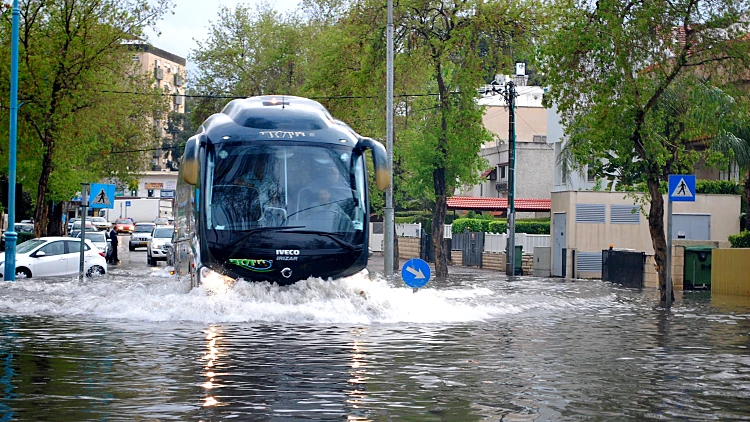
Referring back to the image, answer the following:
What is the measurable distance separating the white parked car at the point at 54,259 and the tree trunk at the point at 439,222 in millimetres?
12473

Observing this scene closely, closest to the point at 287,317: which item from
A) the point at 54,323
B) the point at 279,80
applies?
the point at 54,323

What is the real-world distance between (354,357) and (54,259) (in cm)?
2306

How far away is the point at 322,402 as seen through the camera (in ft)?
31.7

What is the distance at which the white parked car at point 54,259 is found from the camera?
110 ft

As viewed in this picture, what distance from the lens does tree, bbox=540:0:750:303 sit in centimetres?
2658

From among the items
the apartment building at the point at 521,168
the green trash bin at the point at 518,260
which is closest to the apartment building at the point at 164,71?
the apartment building at the point at 521,168

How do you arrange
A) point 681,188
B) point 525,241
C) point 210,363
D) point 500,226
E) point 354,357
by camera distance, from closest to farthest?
point 210,363, point 354,357, point 681,188, point 525,241, point 500,226

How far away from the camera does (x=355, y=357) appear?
13.4 metres

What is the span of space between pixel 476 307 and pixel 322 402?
45.8ft

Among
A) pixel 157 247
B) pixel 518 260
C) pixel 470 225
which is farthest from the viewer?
pixel 470 225

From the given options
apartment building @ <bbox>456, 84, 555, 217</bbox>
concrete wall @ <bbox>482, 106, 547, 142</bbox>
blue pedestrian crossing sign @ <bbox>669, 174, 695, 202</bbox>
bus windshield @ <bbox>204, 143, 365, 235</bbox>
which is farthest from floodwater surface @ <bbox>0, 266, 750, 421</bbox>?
Result: concrete wall @ <bbox>482, 106, 547, 142</bbox>

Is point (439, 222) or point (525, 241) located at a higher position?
point (439, 222)

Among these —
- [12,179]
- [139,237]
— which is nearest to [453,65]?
[12,179]

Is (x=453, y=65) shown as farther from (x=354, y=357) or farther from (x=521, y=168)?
(x=521, y=168)
